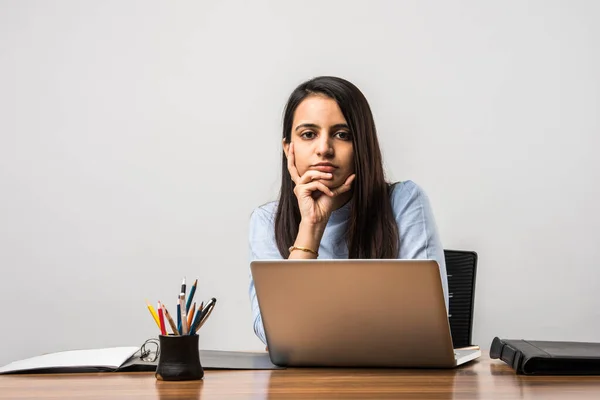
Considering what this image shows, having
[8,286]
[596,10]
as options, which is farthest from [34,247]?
[596,10]

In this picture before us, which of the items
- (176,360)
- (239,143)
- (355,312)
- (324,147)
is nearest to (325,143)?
(324,147)

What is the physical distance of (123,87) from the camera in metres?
3.34

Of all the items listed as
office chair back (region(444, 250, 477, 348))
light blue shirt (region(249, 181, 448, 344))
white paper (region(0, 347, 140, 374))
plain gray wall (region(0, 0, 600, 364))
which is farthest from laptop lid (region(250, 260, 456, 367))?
plain gray wall (region(0, 0, 600, 364))

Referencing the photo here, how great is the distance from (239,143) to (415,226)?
1.38 meters

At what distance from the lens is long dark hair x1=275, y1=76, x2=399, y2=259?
2141 millimetres

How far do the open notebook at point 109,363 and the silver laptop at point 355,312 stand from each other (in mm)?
106

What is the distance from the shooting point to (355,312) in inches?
55.1

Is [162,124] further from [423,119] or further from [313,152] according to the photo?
[313,152]

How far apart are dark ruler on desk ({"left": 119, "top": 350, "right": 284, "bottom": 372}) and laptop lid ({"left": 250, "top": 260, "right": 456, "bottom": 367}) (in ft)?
0.23

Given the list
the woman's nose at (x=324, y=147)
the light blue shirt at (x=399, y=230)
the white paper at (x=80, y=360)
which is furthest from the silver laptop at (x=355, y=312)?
the woman's nose at (x=324, y=147)

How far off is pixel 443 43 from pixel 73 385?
7.92ft

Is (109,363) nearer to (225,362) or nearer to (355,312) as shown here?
(225,362)

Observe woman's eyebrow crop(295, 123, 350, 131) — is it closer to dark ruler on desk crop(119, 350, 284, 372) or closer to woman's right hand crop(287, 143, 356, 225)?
woman's right hand crop(287, 143, 356, 225)

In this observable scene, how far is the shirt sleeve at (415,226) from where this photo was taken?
6.78ft
